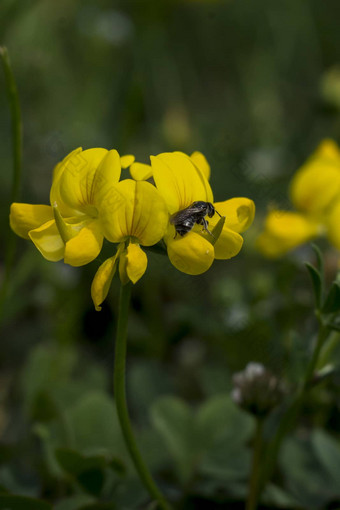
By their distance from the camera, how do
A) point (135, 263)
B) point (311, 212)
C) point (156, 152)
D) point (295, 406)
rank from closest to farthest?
point (135, 263)
point (295, 406)
point (311, 212)
point (156, 152)

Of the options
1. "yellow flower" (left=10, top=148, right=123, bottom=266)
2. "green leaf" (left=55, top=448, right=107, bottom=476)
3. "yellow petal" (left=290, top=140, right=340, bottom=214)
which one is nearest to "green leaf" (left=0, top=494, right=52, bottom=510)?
"green leaf" (left=55, top=448, right=107, bottom=476)

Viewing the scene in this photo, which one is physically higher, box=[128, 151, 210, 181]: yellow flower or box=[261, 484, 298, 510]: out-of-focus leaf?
box=[128, 151, 210, 181]: yellow flower

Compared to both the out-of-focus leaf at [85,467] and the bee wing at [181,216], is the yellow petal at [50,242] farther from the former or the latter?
the out-of-focus leaf at [85,467]

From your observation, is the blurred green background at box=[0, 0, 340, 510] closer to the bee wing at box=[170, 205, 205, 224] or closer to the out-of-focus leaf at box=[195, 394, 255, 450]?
the out-of-focus leaf at box=[195, 394, 255, 450]

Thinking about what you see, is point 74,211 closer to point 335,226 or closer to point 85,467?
point 85,467

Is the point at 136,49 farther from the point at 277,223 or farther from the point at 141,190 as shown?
the point at 141,190

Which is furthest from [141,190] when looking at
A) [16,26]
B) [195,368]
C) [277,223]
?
[16,26]

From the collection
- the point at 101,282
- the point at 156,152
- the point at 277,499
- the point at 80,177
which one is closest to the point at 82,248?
the point at 101,282
